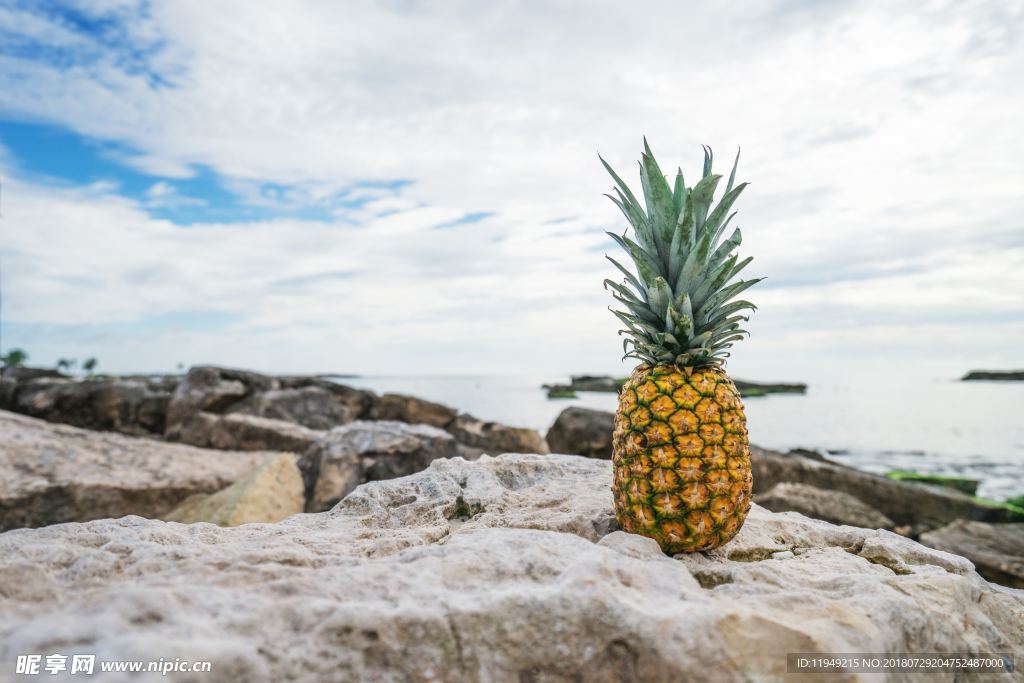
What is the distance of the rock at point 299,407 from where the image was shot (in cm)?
1049

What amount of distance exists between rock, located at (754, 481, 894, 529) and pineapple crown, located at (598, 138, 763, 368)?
629cm

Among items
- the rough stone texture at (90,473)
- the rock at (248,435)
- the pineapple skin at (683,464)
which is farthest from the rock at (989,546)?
the rough stone texture at (90,473)

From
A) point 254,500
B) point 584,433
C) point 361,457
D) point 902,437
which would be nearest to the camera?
point 254,500

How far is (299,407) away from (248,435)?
1925 millimetres

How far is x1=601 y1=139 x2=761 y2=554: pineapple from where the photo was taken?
297 cm

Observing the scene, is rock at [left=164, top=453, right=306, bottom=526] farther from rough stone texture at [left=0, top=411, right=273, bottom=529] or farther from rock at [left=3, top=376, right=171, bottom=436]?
rock at [left=3, top=376, right=171, bottom=436]

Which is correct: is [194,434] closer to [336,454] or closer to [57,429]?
[57,429]

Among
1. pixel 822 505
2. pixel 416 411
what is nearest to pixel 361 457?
pixel 416 411

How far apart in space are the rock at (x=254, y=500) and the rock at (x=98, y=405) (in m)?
4.33

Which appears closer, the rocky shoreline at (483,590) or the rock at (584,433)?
the rocky shoreline at (483,590)

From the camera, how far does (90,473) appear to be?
21.2ft

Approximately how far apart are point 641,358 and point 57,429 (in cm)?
743

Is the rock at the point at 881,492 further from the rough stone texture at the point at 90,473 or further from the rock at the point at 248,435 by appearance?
the rough stone texture at the point at 90,473

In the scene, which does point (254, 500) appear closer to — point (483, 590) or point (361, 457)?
point (361, 457)
